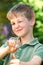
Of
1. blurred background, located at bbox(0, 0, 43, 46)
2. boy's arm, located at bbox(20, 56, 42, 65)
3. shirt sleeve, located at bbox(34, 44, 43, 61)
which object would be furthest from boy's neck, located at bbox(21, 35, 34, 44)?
blurred background, located at bbox(0, 0, 43, 46)

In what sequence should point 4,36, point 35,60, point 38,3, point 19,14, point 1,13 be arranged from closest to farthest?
point 35,60
point 19,14
point 38,3
point 4,36
point 1,13

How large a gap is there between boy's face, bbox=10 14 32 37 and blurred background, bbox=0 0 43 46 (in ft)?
7.99

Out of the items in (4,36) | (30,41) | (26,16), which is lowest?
(4,36)

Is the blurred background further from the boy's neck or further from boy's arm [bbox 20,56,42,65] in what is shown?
boy's arm [bbox 20,56,42,65]

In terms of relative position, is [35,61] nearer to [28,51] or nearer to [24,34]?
[28,51]

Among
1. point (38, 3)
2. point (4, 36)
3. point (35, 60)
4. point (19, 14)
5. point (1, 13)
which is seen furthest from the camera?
point (1, 13)

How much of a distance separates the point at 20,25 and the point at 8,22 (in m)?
3.40

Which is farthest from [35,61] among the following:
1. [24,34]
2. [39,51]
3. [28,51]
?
[24,34]

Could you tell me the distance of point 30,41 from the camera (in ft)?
11.8

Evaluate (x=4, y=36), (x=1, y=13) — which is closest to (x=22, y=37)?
(x=4, y=36)

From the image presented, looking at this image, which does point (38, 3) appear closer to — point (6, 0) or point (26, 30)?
point (6, 0)

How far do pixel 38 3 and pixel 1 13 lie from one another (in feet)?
4.18

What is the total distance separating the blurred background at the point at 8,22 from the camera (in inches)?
240

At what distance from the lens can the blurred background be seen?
611cm
